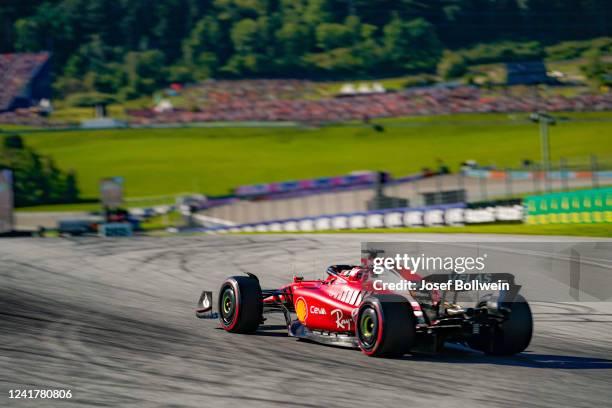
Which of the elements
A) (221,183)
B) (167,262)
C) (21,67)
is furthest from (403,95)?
(167,262)

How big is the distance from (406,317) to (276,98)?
92.1m

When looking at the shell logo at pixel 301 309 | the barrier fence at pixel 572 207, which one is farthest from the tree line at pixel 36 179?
the shell logo at pixel 301 309

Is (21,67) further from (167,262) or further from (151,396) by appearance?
(151,396)

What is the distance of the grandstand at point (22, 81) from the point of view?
98.1 meters

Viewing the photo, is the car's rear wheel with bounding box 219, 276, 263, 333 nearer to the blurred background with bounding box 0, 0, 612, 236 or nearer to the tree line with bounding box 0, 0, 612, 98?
the blurred background with bounding box 0, 0, 612, 236

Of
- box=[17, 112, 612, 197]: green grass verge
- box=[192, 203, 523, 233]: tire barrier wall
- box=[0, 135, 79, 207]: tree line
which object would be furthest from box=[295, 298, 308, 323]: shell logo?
box=[0, 135, 79, 207]: tree line

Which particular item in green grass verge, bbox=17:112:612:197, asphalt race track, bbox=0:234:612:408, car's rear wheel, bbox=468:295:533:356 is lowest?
asphalt race track, bbox=0:234:612:408

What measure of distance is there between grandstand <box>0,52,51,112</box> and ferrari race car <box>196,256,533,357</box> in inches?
3634

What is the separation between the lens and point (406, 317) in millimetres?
10328

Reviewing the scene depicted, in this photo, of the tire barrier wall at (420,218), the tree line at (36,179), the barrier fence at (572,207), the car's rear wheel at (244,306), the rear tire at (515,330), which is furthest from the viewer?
the tree line at (36,179)

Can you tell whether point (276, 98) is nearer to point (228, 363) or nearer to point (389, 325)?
point (228, 363)

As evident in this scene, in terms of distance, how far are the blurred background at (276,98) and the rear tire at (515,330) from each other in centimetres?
4800

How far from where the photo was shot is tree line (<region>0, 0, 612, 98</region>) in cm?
10406

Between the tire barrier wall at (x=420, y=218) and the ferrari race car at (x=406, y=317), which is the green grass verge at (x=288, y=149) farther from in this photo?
the ferrari race car at (x=406, y=317)
